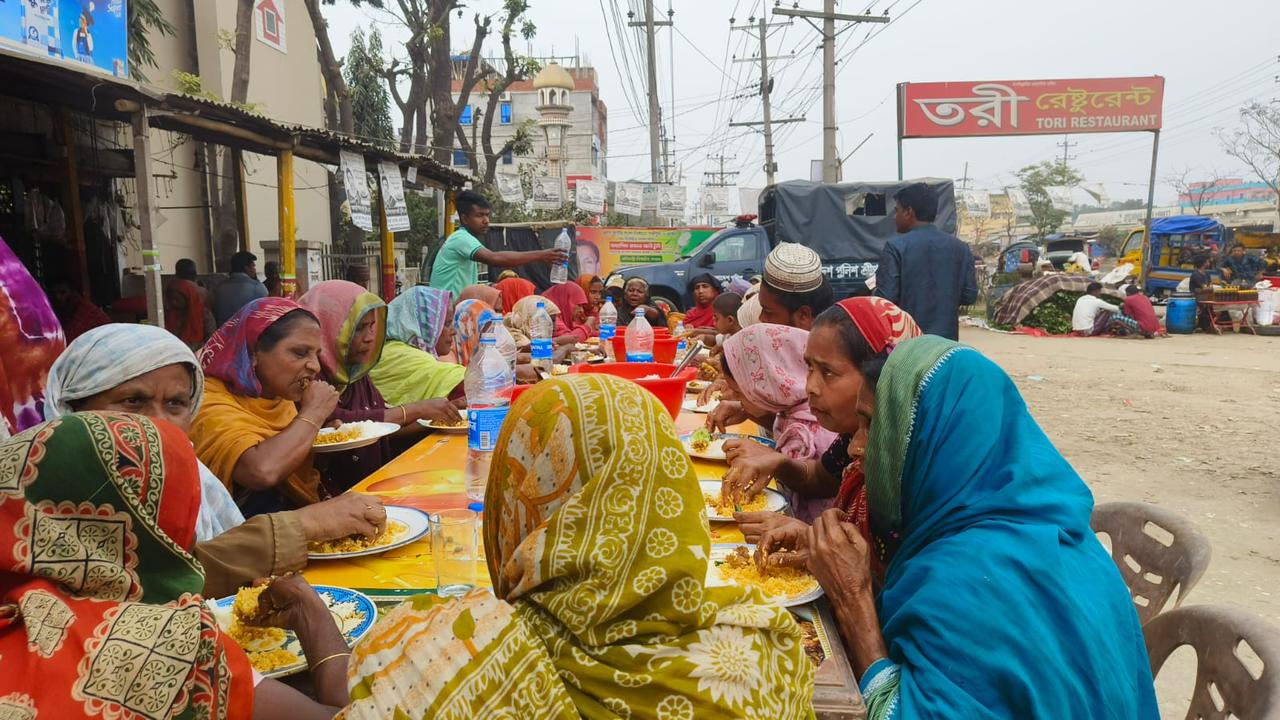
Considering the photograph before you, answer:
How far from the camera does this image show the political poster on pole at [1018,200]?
45.4m

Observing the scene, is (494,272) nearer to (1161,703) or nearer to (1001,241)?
(1161,703)

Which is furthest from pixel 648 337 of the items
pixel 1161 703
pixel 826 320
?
pixel 1161 703

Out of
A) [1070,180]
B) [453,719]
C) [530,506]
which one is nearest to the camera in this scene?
[453,719]

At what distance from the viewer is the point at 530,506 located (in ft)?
3.94

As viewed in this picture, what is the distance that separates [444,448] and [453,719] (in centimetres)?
241

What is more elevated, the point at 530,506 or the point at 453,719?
the point at 530,506

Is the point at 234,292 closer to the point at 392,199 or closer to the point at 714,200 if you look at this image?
the point at 392,199

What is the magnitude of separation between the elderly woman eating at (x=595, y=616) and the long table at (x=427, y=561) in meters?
0.25

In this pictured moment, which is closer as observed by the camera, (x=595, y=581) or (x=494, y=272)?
(x=595, y=581)

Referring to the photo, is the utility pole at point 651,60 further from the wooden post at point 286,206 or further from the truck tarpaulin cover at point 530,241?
the wooden post at point 286,206

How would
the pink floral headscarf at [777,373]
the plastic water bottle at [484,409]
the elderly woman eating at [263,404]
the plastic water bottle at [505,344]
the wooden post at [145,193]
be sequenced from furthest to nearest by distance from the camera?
the wooden post at [145,193]
the plastic water bottle at [505,344]
the pink floral headscarf at [777,373]
the elderly woman eating at [263,404]
the plastic water bottle at [484,409]

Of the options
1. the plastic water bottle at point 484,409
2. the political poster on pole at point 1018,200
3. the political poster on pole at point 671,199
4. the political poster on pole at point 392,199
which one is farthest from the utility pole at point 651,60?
the political poster on pole at point 1018,200

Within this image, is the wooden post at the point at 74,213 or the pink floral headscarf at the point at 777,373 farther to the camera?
the wooden post at the point at 74,213

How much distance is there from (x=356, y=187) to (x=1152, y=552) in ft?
29.4
